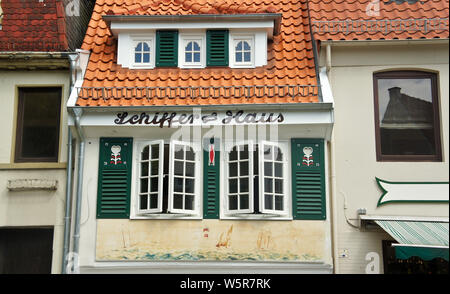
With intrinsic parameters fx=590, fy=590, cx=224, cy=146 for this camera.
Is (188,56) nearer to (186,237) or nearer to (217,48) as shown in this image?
(217,48)

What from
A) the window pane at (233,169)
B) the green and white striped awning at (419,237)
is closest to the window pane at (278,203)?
the window pane at (233,169)

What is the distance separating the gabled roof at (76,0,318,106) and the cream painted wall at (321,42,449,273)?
754mm

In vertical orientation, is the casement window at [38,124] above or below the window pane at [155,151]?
above

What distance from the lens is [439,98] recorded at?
11461 millimetres

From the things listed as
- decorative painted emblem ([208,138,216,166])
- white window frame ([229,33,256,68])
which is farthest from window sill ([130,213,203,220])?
white window frame ([229,33,256,68])

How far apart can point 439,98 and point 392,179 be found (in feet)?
6.22

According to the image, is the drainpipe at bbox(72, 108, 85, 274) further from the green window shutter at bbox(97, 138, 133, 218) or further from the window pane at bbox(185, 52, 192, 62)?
the window pane at bbox(185, 52, 192, 62)

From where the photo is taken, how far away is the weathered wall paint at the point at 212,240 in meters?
10.9

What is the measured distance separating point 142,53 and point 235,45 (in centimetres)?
196

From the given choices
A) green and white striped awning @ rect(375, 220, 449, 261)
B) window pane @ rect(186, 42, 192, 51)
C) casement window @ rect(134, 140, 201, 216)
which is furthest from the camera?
window pane @ rect(186, 42, 192, 51)

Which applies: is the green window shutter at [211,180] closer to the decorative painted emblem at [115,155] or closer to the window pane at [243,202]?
the window pane at [243,202]

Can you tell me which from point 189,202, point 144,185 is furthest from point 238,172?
point 144,185

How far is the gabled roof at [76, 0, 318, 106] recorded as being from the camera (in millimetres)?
11367
